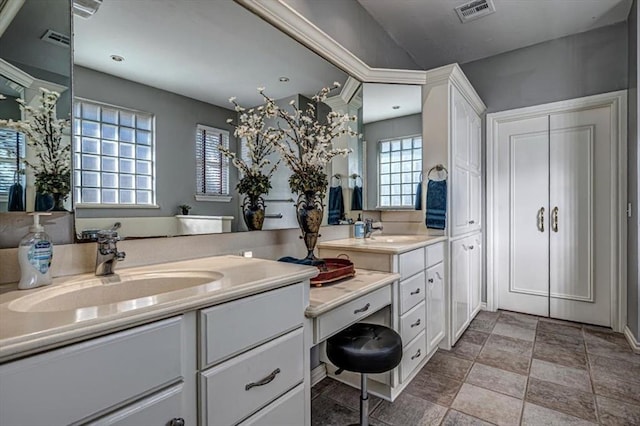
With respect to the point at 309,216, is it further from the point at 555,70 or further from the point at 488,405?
the point at 555,70

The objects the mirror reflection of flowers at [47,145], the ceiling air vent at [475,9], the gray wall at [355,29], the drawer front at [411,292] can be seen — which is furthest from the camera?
the ceiling air vent at [475,9]

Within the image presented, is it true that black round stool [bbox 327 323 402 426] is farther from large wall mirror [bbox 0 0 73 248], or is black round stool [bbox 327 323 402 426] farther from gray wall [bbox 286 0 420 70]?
gray wall [bbox 286 0 420 70]

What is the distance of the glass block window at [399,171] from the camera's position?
2826 mm

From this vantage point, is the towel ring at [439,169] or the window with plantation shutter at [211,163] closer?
the window with plantation shutter at [211,163]

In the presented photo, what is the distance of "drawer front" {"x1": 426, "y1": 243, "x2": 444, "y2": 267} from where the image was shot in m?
2.30

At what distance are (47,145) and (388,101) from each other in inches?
93.3

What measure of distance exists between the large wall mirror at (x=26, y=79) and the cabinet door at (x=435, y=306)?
2.11 metres

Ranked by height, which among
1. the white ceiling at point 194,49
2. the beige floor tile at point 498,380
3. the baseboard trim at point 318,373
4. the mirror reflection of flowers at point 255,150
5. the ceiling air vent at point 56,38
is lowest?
the beige floor tile at point 498,380

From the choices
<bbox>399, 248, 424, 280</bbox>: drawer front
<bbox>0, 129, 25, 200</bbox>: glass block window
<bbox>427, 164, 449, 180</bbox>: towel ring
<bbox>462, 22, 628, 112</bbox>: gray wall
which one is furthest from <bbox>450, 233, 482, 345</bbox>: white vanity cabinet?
<bbox>0, 129, 25, 200</bbox>: glass block window

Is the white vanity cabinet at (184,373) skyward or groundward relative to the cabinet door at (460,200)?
groundward

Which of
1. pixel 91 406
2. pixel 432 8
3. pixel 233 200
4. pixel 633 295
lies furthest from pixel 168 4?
pixel 633 295

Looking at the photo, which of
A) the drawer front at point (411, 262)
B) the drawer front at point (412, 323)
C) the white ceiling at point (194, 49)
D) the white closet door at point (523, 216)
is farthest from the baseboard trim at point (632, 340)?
the white ceiling at point (194, 49)

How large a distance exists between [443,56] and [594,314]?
10.3ft

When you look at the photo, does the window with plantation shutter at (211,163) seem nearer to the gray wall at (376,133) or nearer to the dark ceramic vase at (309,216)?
the dark ceramic vase at (309,216)
